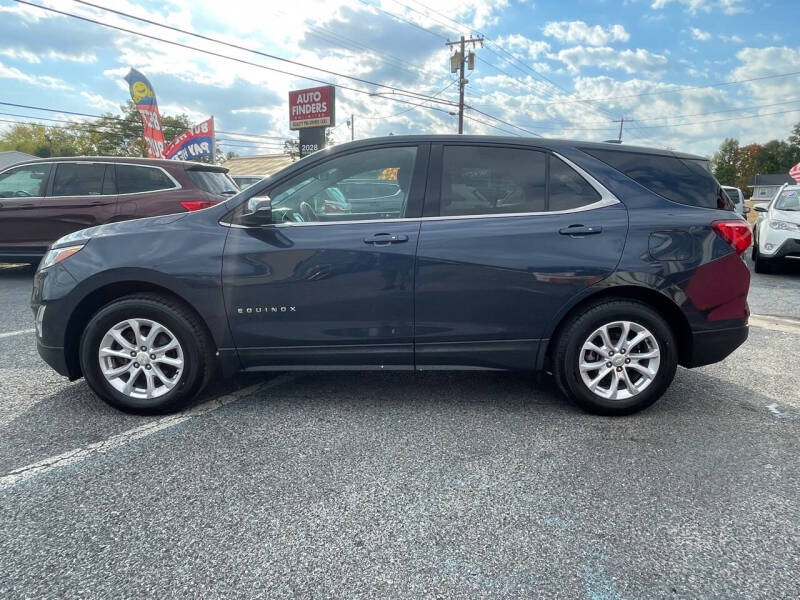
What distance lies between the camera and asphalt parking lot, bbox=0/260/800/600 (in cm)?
190

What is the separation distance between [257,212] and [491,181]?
144cm

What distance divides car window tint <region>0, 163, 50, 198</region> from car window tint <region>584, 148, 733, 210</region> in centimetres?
797

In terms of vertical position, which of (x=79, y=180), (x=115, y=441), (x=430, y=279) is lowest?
(x=115, y=441)

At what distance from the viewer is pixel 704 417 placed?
3.29 metres

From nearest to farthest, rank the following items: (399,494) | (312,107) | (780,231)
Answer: (399,494) < (780,231) < (312,107)

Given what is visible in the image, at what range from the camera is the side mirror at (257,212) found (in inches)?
122

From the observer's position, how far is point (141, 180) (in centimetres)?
763

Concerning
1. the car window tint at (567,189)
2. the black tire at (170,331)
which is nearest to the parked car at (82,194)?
the black tire at (170,331)

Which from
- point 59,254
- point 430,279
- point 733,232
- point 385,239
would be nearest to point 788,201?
point 733,232

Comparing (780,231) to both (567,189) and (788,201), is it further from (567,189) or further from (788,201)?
(567,189)

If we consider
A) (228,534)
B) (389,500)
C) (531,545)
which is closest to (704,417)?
(531,545)

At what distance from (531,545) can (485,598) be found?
0.36 meters

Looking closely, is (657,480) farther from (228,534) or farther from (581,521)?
(228,534)

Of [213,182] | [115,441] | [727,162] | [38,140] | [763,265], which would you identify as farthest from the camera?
[727,162]
